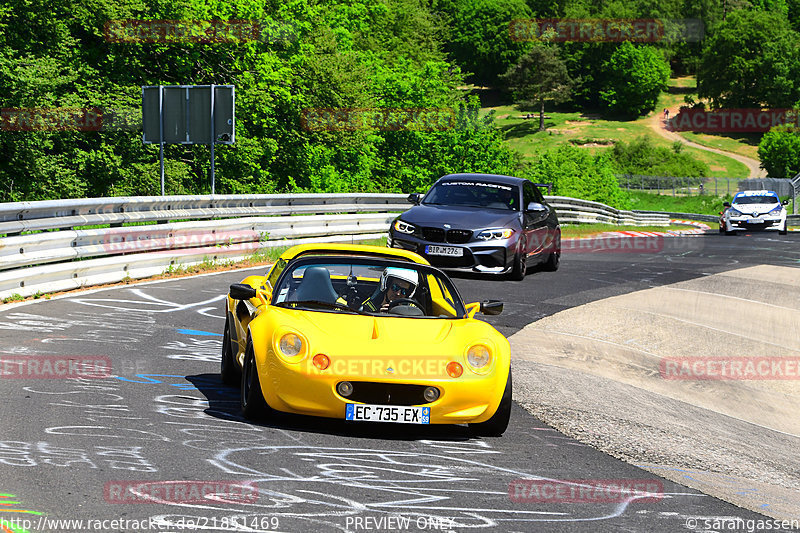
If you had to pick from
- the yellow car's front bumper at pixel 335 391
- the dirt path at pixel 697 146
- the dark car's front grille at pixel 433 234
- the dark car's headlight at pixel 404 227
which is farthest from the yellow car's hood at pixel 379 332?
the dirt path at pixel 697 146

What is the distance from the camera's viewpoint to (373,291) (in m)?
8.71

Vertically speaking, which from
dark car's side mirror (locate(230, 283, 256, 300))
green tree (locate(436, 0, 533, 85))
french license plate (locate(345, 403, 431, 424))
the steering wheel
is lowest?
french license plate (locate(345, 403, 431, 424))

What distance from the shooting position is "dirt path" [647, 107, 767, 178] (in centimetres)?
12019

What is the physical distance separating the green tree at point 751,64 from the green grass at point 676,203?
60363 mm

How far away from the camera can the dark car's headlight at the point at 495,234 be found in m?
16.4

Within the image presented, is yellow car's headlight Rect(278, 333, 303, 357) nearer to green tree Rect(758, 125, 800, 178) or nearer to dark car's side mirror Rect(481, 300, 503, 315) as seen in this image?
dark car's side mirror Rect(481, 300, 503, 315)

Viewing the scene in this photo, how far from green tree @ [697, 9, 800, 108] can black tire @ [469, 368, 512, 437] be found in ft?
476

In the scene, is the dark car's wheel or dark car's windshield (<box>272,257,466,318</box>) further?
the dark car's wheel

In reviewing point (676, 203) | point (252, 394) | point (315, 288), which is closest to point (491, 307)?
point (315, 288)

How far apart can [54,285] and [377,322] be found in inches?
294

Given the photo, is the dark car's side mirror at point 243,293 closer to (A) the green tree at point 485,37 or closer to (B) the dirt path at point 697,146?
(B) the dirt path at point 697,146

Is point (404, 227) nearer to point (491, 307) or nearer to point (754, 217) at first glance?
point (491, 307)

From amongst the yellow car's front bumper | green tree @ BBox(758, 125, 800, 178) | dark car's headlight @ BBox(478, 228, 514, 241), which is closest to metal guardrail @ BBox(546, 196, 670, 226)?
dark car's headlight @ BBox(478, 228, 514, 241)

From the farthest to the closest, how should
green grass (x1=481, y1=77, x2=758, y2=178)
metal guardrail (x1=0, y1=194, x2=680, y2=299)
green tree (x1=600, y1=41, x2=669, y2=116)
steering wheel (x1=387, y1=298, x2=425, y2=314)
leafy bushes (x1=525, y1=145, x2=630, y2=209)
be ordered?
green tree (x1=600, y1=41, x2=669, y2=116) → green grass (x1=481, y1=77, x2=758, y2=178) → leafy bushes (x1=525, y1=145, x2=630, y2=209) → metal guardrail (x1=0, y1=194, x2=680, y2=299) → steering wheel (x1=387, y1=298, x2=425, y2=314)
